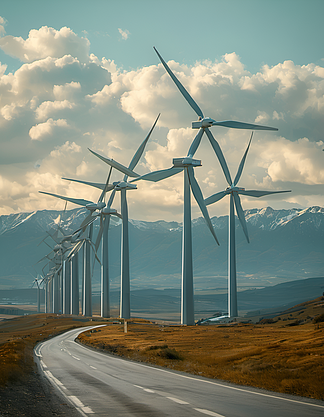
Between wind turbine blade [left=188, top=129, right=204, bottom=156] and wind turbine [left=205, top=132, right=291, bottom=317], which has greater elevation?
wind turbine blade [left=188, top=129, right=204, bottom=156]

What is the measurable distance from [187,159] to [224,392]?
5559 centimetres

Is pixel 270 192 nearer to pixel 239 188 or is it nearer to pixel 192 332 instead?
pixel 239 188

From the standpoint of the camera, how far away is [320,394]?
1928 cm

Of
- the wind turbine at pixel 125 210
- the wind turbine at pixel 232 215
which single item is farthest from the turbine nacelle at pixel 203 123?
the wind turbine at pixel 125 210

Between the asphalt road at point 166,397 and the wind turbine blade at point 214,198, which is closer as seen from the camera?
the asphalt road at point 166,397

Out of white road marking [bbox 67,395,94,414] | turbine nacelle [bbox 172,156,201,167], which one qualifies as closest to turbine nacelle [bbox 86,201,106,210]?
turbine nacelle [bbox 172,156,201,167]

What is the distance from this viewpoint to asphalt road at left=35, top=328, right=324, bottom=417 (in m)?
16.5

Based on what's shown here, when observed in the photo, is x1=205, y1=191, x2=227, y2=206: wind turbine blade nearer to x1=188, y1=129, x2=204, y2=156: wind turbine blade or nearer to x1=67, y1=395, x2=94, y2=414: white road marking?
x1=188, y1=129, x2=204, y2=156: wind turbine blade

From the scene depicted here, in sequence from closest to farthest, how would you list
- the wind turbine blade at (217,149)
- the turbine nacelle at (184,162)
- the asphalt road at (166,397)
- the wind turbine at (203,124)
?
the asphalt road at (166,397) → the turbine nacelle at (184,162) → the wind turbine at (203,124) → the wind turbine blade at (217,149)

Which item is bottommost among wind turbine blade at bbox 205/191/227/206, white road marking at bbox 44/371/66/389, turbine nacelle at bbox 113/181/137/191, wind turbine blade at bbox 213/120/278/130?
white road marking at bbox 44/371/66/389

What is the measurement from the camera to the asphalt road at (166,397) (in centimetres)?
1655

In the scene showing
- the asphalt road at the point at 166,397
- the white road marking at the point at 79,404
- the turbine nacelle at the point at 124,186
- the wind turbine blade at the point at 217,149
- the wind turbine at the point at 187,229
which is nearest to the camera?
the asphalt road at the point at 166,397

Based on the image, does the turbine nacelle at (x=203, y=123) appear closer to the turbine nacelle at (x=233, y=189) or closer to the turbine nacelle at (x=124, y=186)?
the turbine nacelle at (x=233, y=189)

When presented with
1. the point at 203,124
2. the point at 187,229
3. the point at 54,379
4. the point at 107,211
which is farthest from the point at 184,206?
the point at 54,379
